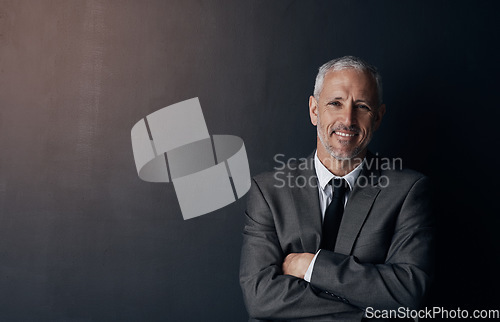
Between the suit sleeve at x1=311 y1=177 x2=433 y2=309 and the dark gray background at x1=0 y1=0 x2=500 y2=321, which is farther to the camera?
the dark gray background at x1=0 y1=0 x2=500 y2=321

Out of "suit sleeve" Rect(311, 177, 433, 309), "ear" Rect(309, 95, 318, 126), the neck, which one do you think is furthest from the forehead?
"suit sleeve" Rect(311, 177, 433, 309)

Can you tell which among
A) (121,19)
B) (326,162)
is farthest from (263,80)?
(121,19)

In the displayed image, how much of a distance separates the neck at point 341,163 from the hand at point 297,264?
357mm

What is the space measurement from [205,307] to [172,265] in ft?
0.80

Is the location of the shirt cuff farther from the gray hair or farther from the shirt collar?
the gray hair

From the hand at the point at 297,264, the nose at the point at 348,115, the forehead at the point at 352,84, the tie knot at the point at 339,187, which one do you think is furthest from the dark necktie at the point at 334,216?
the forehead at the point at 352,84

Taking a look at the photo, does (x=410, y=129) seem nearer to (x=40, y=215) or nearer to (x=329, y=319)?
(x=329, y=319)

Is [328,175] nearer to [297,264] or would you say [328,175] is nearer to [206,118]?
[297,264]

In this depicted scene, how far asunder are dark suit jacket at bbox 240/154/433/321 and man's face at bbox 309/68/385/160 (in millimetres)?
121

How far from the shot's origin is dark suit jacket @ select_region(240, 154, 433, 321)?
4.67ft

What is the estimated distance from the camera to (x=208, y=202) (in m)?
1.98

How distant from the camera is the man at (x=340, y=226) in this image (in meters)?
1.44

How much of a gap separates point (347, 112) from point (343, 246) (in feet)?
1.61

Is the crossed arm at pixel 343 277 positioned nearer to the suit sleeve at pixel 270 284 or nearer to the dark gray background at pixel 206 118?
the suit sleeve at pixel 270 284
